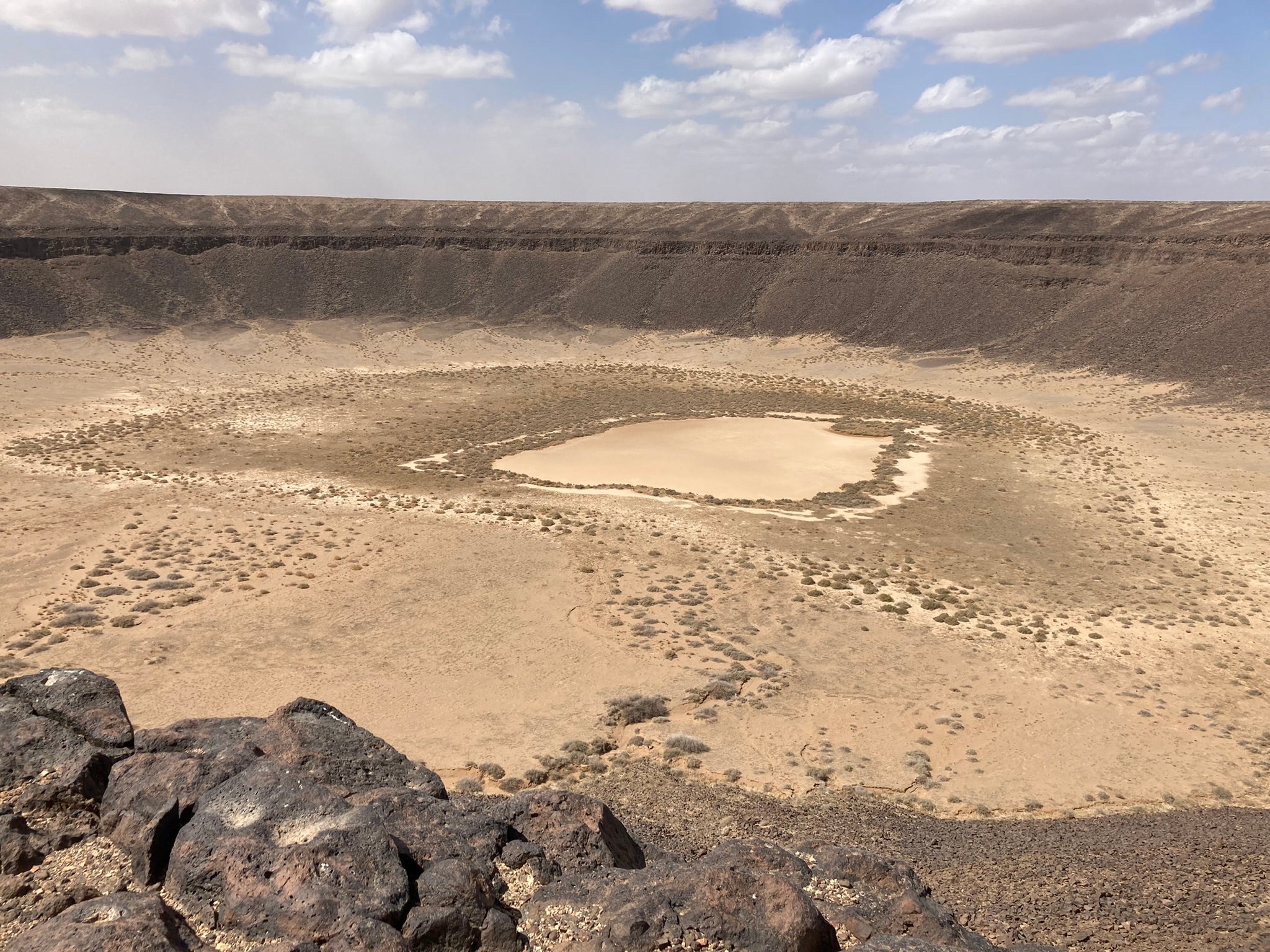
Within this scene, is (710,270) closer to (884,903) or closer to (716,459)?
(716,459)

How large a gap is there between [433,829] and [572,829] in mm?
1382

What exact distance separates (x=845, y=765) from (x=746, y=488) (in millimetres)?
18428

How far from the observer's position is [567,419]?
4394cm

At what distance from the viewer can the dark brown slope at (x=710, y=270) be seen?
2346 inches

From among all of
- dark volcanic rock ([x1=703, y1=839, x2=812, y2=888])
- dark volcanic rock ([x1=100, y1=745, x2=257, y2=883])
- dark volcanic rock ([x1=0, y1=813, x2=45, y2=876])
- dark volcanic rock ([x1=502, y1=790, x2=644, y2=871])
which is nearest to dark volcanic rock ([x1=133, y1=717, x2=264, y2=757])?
dark volcanic rock ([x1=100, y1=745, x2=257, y2=883])

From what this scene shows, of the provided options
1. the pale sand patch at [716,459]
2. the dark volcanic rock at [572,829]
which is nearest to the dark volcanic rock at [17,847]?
the dark volcanic rock at [572,829]

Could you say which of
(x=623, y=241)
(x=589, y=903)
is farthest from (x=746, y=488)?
(x=623, y=241)

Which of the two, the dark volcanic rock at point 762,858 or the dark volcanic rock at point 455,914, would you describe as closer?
the dark volcanic rock at point 455,914

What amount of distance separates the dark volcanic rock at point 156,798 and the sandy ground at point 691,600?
20.3ft

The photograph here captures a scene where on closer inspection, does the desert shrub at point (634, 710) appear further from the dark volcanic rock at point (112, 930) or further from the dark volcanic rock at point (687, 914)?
the dark volcanic rock at point (112, 930)

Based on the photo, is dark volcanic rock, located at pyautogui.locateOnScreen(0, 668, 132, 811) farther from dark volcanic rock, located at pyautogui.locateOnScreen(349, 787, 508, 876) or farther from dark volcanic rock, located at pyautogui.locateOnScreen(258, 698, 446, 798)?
dark volcanic rock, located at pyautogui.locateOnScreen(349, 787, 508, 876)

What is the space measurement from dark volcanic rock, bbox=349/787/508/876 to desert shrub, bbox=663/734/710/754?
22.7ft

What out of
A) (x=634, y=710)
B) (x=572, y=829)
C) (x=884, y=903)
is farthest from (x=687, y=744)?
(x=884, y=903)

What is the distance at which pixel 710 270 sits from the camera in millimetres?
78938
